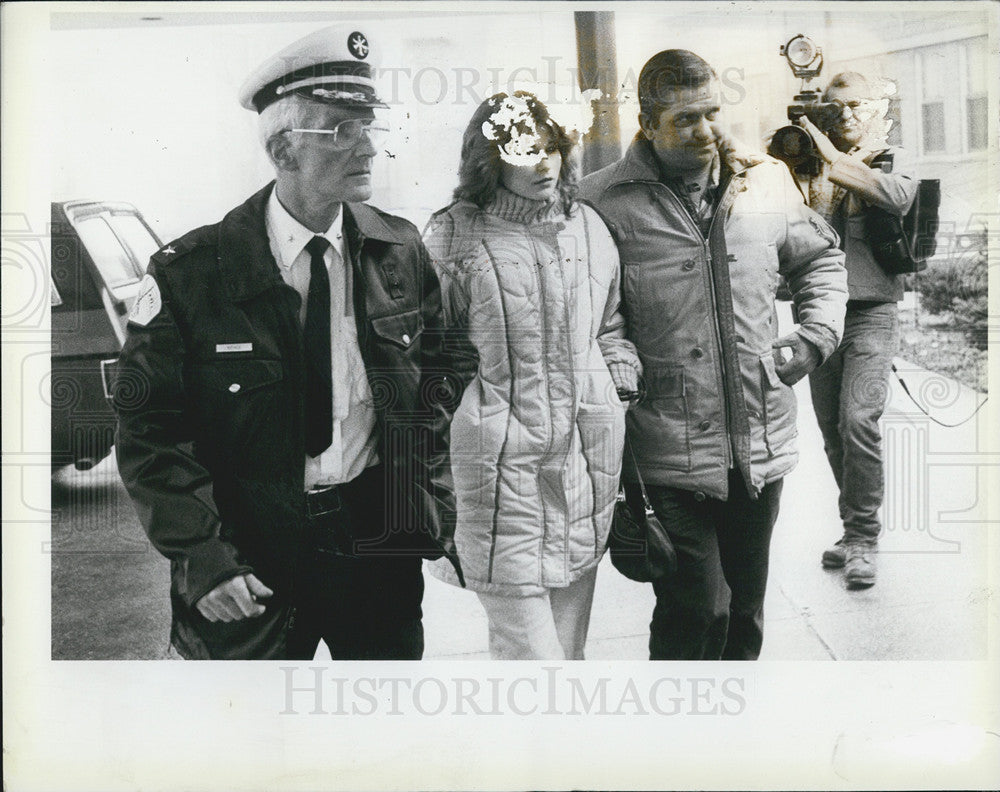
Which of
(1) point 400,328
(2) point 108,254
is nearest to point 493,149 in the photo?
(1) point 400,328

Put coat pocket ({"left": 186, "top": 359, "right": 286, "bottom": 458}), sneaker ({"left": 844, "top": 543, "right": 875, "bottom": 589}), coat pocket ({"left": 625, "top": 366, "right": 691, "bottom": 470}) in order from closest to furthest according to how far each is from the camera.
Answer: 1. coat pocket ({"left": 186, "top": 359, "right": 286, "bottom": 458})
2. coat pocket ({"left": 625, "top": 366, "right": 691, "bottom": 470})
3. sneaker ({"left": 844, "top": 543, "right": 875, "bottom": 589})

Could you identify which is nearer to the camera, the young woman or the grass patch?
the young woman

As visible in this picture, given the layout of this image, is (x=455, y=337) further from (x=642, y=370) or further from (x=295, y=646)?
(x=295, y=646)

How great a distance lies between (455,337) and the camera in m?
4.90

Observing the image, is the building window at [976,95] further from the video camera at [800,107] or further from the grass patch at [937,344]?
the grass patch at [937,344]

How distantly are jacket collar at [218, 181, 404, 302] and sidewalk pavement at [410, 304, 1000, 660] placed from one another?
166cm

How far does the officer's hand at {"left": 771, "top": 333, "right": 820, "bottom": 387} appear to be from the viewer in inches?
198

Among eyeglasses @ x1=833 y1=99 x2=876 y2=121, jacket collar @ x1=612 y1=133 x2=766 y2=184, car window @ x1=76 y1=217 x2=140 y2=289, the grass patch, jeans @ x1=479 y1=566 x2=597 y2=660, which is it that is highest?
eyeglasses @ x1=833 y1=99 x2=876 y2=121

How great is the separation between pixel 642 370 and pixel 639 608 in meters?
0.96

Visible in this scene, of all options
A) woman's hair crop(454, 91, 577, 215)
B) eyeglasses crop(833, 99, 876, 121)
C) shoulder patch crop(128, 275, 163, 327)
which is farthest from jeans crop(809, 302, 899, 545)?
shoulder patch crop(128, 275, 163, 327)

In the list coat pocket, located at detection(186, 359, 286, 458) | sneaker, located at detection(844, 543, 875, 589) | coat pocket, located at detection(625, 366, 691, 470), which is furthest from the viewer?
sneaker, located at detection(844, 543, 875, 589)

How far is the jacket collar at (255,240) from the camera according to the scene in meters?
4.88

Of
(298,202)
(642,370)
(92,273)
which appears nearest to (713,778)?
(642,370)

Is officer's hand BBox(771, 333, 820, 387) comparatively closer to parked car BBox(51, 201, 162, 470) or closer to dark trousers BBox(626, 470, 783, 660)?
dark trousers BBox(626, 470, 783, 660)
